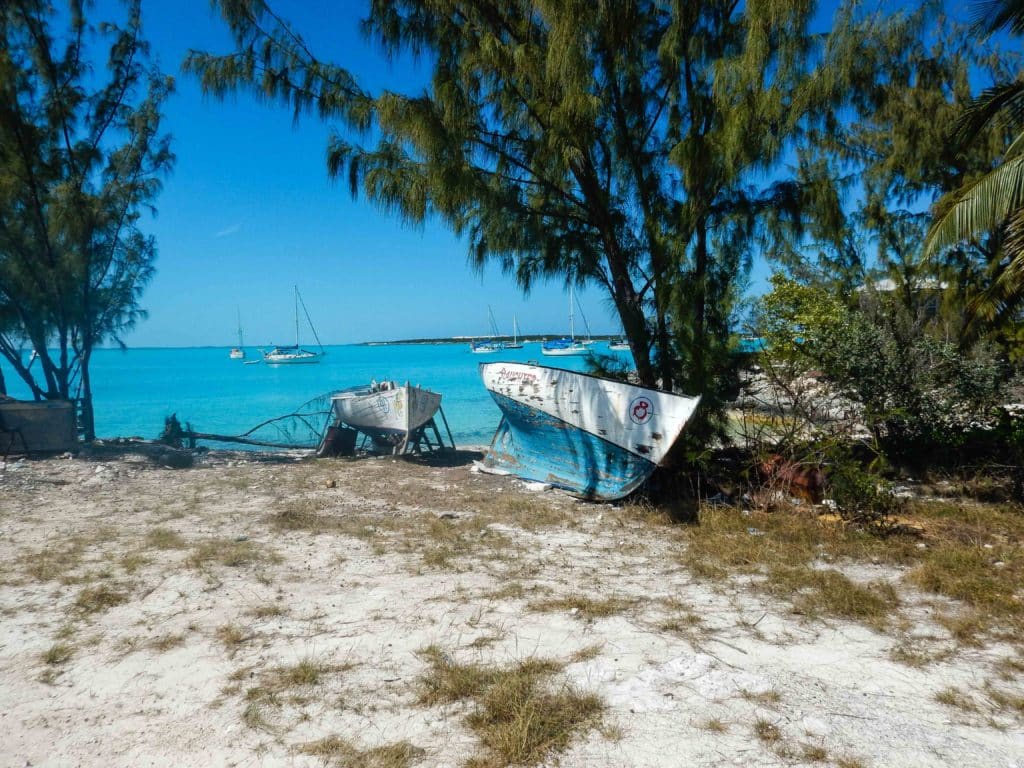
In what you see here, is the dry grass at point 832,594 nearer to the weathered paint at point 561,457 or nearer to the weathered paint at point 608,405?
the weathered paint at point 608,405

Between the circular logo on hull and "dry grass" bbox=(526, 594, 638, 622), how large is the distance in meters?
3.32

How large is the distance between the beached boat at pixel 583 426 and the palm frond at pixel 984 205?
127 inches

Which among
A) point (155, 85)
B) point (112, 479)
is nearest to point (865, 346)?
point (112, 479)

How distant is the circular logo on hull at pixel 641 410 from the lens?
7.94 meters

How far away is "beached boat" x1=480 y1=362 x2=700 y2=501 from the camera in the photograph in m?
7.90

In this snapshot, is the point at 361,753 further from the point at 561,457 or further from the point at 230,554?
the point at 561,457

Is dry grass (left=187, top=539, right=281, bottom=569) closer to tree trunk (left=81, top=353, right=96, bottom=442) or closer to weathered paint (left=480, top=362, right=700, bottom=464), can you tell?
weathered paint (left=480, top=362, right=700, bottom=464)

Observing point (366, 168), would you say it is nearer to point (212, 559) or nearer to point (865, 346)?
point (212, 559)

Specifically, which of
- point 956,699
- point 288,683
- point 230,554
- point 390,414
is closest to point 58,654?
point 288,683

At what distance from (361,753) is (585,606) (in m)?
2.13

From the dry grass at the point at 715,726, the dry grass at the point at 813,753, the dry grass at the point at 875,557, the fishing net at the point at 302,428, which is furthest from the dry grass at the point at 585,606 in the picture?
the fishing net at the point at 302,428

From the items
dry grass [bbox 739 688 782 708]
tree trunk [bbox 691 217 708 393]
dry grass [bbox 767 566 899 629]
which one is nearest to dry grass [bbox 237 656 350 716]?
dry grass [bbox 739 688 782 708]

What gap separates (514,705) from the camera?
11.1 feet

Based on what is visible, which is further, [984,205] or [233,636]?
[984,205]
